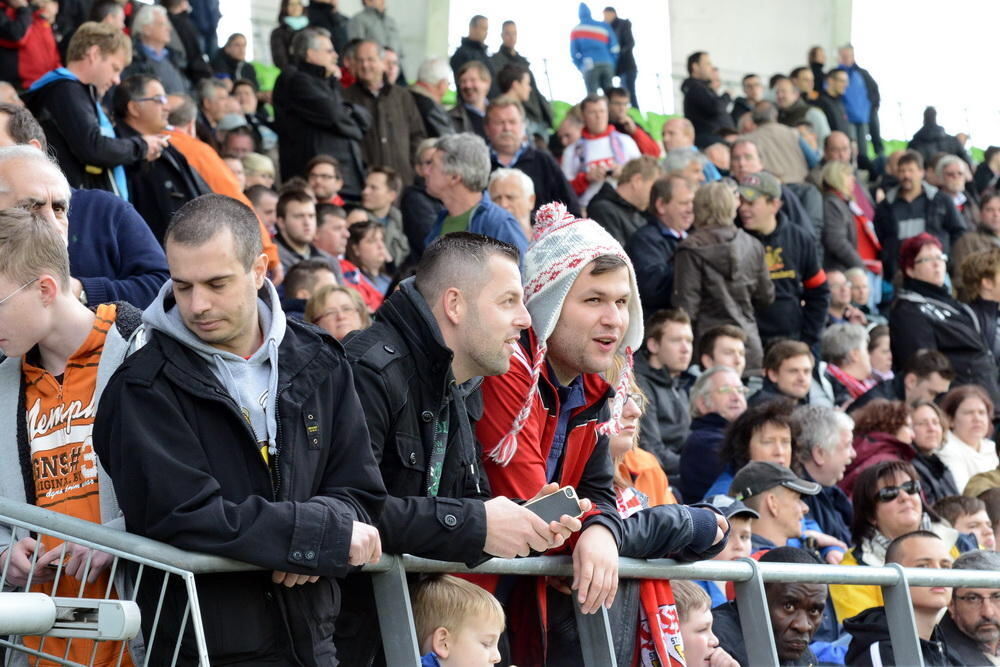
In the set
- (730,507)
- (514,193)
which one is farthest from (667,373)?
(730,507)

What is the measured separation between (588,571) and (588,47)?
51.0ft

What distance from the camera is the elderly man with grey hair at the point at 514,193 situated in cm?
837

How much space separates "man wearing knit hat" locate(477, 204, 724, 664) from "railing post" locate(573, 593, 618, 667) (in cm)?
7

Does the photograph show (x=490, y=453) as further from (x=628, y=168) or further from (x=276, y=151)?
(x=276, y=151)

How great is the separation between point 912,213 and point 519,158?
556cm

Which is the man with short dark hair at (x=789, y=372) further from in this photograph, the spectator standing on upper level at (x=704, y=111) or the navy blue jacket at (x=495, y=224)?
the spectator standing on upper level at (x=704, y=111)

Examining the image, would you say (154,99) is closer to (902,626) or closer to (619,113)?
(902,626)

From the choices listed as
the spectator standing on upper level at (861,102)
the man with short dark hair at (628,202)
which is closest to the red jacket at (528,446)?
the man with short dark hair at (628,202)

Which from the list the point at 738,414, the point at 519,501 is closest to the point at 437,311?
the point at 519,501

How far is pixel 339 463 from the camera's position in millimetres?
3234

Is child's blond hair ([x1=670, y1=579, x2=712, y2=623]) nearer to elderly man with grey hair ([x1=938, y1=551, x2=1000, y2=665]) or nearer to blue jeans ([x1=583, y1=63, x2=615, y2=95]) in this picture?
elderly man with grey hair ([x1=938, y1=551, x2=1000, y2=665])

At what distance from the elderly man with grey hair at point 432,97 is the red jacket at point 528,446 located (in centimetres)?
831

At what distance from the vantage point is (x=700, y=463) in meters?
7.30

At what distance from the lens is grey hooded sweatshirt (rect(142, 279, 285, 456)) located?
3119 millimetres
